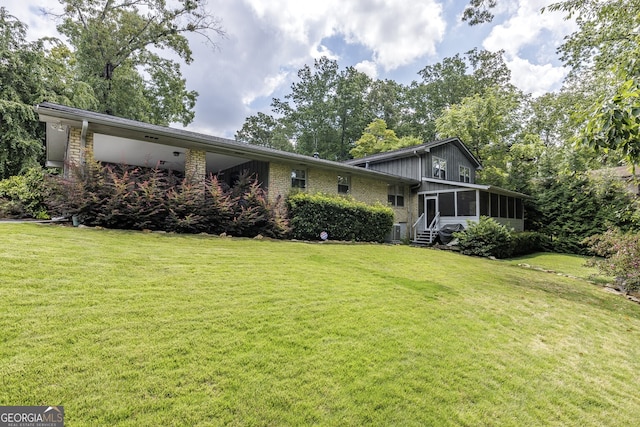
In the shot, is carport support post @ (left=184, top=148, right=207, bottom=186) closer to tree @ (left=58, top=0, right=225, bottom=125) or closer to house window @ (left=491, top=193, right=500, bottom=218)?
tree @ (left=58, top=0, right=225, bottom=125)

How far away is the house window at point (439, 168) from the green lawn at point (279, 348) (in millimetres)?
13747

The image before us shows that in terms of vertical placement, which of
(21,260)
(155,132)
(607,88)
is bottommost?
(21,260)

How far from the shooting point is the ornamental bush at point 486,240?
43.2ft

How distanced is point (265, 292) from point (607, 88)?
52.9 feet

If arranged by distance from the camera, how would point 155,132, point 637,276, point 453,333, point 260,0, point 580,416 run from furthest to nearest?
point 260,0, point 155,132, point 637,276, point 453,333, point 580,416

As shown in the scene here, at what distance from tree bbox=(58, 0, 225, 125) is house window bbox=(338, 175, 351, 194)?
44.5ft

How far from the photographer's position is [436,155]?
60.6ft

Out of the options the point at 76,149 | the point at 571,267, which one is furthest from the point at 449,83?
the point at 76,149

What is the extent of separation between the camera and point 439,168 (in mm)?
18656

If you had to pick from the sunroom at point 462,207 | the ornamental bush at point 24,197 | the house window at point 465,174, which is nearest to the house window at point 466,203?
the sunroom at point 462,207

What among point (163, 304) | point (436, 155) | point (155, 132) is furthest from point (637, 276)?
point (155, 132)

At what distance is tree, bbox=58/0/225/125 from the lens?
65.1 ft

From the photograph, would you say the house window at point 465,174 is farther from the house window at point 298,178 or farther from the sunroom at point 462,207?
the house window at point 298,178

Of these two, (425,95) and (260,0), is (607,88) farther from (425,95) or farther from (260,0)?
(425,95)
